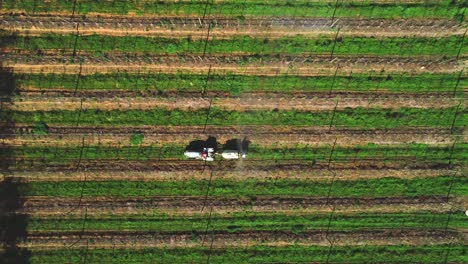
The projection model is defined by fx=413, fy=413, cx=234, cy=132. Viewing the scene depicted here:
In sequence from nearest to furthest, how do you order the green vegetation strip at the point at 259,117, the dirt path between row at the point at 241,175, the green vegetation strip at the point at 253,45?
the green vegetation strip at the point at 253,45 → the green vegetation strip at the point at 259,117 → the dirt path between row at the point at 241,175

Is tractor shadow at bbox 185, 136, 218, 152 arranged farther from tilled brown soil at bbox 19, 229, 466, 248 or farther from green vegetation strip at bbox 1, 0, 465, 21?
green vegetation strip at bbox 1, 0, 465, 21

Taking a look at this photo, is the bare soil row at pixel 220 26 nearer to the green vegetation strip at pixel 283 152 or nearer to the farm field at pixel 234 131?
the farm field at pixel 234 131

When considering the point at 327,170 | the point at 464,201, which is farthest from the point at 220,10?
the point at 464,201

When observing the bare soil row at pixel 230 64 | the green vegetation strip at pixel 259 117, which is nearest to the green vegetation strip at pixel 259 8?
the bare soil row at pixel 230 64

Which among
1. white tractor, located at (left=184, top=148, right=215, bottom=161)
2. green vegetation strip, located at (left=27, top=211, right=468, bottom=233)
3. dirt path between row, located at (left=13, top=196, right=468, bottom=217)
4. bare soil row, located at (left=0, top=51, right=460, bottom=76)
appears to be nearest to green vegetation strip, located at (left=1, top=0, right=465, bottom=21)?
bare soil row, located at (left=0, top=51, right=460, bottom=76)

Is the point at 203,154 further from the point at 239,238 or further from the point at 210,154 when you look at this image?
the point at 239,238
